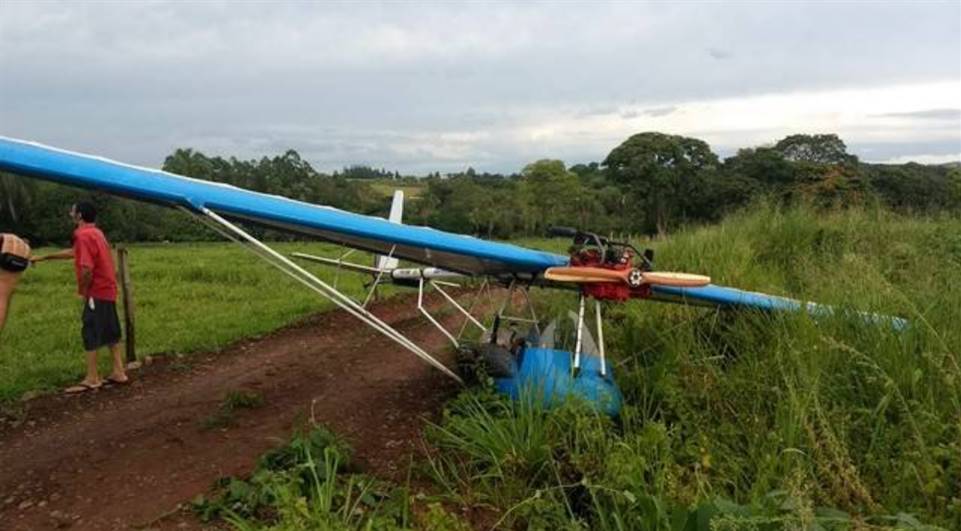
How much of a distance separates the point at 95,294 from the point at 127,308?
1.08 meters

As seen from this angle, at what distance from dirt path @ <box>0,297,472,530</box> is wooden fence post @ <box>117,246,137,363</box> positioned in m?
0.48

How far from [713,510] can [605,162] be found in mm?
26189

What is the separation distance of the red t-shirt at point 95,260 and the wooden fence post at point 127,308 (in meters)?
0.85

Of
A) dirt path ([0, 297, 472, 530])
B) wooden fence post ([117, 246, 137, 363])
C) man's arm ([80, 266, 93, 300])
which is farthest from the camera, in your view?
wooden fence post ([117, 246, 137, 363])

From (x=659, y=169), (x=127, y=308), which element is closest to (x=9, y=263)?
(x=127, y=308)

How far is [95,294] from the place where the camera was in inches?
291

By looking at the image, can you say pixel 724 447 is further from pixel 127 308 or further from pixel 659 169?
pixel 659 169

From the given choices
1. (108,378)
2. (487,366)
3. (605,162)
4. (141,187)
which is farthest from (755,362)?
(605,162)

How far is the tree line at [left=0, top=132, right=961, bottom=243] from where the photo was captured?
14898mm

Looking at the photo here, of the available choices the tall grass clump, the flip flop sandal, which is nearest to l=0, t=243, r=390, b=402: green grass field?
the flip flop sandal

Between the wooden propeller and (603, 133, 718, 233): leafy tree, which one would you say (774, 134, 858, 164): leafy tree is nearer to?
(603, 133, 718, 233): leafy tree

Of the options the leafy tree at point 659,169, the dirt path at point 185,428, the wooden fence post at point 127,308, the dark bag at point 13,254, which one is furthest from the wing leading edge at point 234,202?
the leafy tree at point 659,169

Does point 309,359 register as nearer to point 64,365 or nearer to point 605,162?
point 64,365

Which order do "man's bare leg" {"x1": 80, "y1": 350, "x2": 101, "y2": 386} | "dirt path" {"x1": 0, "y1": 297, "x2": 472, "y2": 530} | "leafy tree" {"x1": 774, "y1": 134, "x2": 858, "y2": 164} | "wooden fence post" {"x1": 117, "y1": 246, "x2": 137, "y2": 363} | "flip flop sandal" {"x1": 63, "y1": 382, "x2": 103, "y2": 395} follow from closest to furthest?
"dirt path" {"x1": 0, "y1": 297, "x2": 472, "y2": 530} → "flip flop sandal" {"x1": 63, "y1": 382, "x2": 103, "y2": 395} → "man's bare leg" {"x1": 80, "y1": 350, "x2": 101, "y2": 386} → "wooden fence post" {"x1": 117, "y1": 246, "x2": 137, "y2": 363} → "leafy tree" {"x1": 774, "y1": 134, "x2": 858, "y2": 164}
